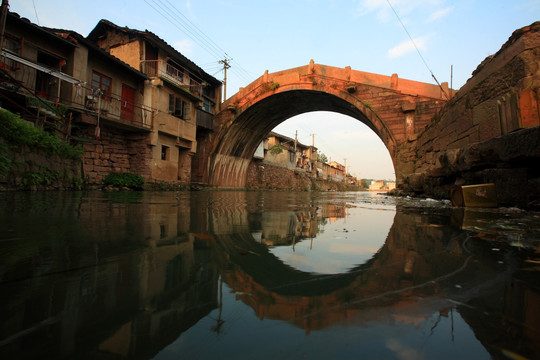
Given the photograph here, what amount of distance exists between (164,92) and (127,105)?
2.00 meters

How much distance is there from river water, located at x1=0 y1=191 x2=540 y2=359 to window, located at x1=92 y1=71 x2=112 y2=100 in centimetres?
1257

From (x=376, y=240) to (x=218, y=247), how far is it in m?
1.00

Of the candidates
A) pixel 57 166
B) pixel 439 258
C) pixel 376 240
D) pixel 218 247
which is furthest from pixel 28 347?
pixel 57 166

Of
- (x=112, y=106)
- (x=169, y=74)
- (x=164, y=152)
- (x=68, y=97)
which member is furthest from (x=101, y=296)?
(x=169, y=74)

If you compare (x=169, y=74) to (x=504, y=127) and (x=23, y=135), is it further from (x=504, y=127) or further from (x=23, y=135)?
(x=504, y=127)

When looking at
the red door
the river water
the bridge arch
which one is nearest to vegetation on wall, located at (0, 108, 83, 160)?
the red door

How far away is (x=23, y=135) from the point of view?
6113mm

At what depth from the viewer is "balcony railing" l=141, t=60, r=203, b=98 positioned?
1362cm

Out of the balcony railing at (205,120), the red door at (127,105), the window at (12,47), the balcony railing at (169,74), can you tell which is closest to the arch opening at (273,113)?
the balcony railing at (205,120)

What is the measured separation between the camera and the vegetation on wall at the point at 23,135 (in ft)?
18.8

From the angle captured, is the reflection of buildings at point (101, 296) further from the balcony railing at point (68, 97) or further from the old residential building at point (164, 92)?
the old residential building at point (164, 92)

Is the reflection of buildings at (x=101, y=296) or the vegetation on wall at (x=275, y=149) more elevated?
the vegetation on wall at (x=275, y=149)

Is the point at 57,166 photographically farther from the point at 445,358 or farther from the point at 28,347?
the point at 445,358

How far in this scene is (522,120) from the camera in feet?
11.8
